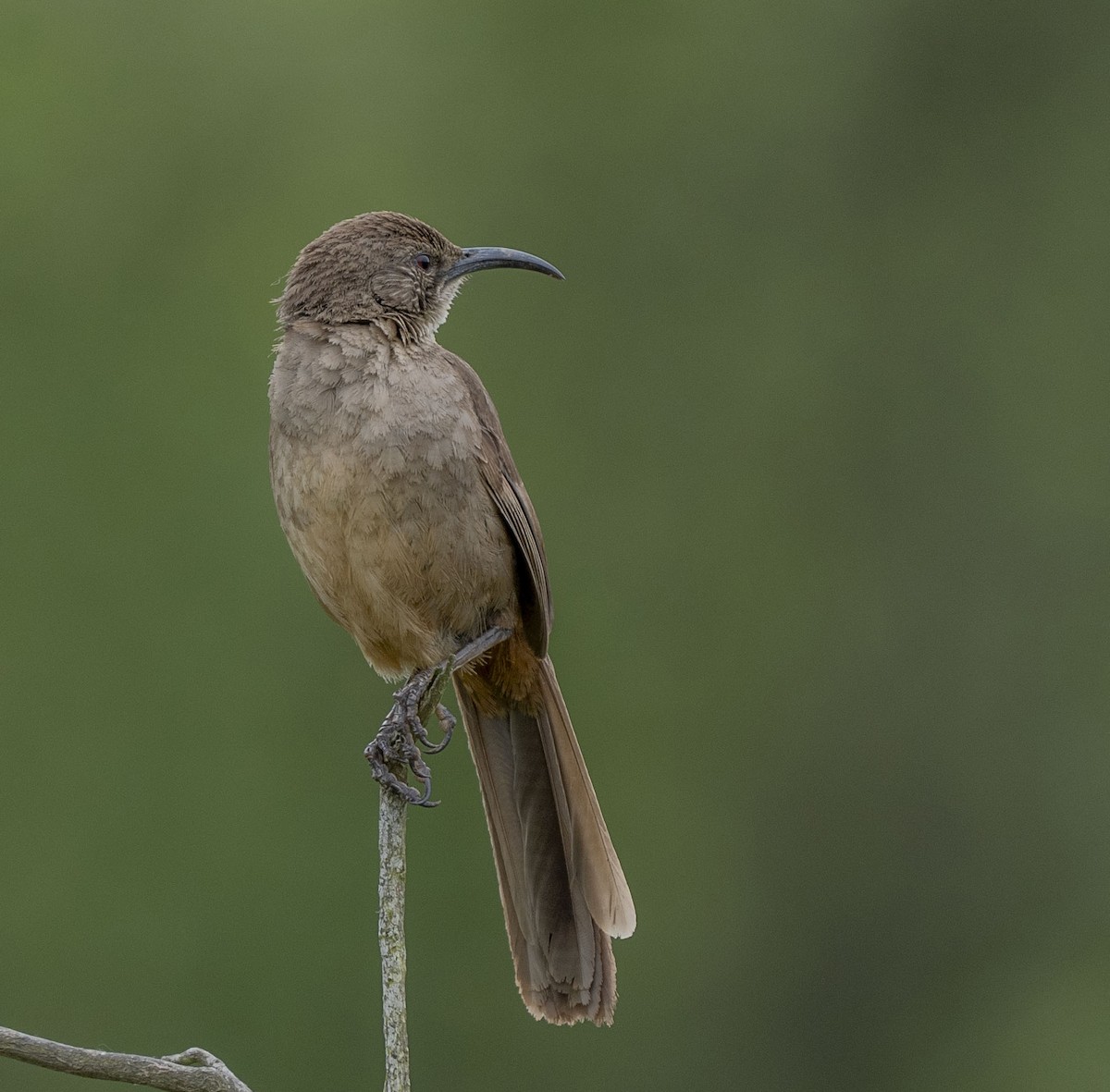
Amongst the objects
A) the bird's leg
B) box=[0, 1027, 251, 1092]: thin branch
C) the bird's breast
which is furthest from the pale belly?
box=[0, 1027, 251, 1092]: thin branch

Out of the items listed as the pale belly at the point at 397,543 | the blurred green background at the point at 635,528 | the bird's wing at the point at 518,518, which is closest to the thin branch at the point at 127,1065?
the pale belly at the point at 397,543

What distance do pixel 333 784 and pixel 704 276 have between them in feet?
19.8

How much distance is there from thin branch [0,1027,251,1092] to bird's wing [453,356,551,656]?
7.44ft

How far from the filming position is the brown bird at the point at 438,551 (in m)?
5.09

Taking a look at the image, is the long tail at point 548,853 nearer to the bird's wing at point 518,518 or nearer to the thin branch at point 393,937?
the bird's wing at point 518,518

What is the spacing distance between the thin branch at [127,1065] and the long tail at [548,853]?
2023 millimetres

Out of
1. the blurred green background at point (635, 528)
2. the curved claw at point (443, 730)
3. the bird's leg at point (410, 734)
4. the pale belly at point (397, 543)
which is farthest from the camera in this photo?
the blurred green background at point (635, 528)

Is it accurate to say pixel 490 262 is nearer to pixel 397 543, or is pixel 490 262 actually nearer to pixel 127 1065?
pixel 397 543

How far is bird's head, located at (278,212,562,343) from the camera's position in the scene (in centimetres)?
555

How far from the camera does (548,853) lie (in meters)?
5.71

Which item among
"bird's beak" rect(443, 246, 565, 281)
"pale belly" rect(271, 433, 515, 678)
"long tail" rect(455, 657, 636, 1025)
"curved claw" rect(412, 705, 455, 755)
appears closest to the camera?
"curved claw" rect(412, 705, 455, 755)

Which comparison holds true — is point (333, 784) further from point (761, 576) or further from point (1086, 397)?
point (1086, 397)

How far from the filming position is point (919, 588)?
16.3 m

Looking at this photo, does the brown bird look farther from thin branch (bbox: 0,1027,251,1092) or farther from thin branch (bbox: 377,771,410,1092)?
thin branch (bbox: 0,1027,251,1092)
